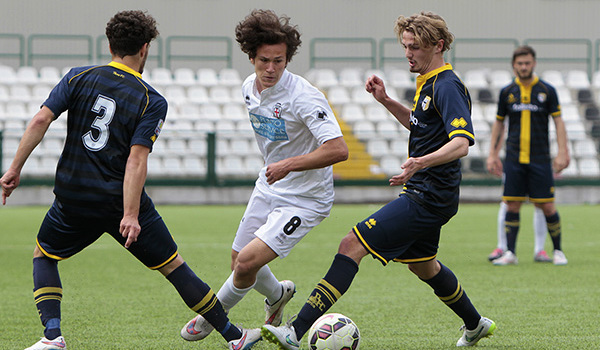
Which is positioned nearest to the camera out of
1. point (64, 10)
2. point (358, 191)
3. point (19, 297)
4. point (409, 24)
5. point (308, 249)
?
point (409, 24)

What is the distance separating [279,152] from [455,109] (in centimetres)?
106

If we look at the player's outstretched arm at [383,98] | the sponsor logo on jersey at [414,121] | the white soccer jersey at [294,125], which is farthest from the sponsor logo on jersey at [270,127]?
the sponsor logo on jersey at [414,121]

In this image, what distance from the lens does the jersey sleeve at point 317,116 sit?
14.0ft

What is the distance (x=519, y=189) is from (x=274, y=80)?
448cm

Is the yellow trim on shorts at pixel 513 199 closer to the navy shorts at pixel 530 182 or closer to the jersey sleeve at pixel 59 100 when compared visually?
the navy shorts at pixel 530 182

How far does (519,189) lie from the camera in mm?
8164

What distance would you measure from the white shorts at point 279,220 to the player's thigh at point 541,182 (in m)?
4.10

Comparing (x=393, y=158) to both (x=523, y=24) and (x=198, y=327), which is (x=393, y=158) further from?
(x=198, y=327)

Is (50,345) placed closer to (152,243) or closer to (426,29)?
(152,243)

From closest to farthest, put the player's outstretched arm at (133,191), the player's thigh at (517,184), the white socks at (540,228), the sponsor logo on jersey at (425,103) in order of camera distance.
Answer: the player's outstretched arm at (133,191) < the sponsor logo on jersey at (425,103) < the player's thigh at (517,184) < the white socks at (540,228)

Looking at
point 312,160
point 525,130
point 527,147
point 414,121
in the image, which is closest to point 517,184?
point 527,147

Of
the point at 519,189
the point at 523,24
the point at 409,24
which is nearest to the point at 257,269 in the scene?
the point at 409,24

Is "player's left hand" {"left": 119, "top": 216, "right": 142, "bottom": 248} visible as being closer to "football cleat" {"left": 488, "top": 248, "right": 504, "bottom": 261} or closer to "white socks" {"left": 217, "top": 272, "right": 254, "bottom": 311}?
"white socks" {"left": 217, "top": 272, "right": 254, "bottom": 311}

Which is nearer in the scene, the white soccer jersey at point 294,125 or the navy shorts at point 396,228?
the navy shorts at point 396,228
